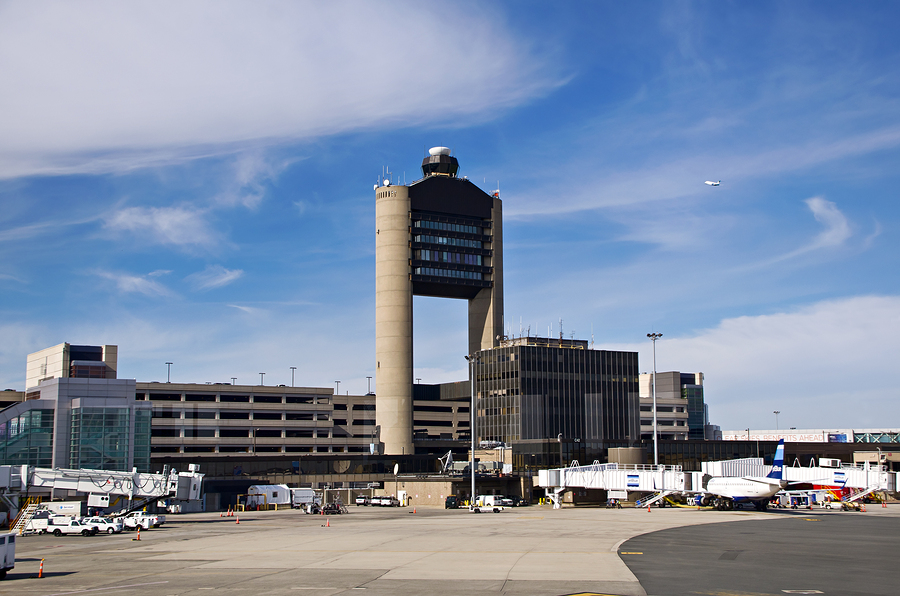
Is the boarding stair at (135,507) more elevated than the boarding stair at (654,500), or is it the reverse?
the boarding stair at (135,507)

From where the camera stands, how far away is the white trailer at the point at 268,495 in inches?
4692

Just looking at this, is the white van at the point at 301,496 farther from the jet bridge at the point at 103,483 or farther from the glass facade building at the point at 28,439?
the jet bridge at the point at 103,483

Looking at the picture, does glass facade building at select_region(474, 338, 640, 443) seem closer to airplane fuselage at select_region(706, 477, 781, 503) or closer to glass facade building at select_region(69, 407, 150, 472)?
airplane fuselage at select_region(706, 477, 781, 503)

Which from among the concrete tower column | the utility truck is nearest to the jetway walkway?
the utility truck

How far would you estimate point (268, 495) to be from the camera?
392 ft

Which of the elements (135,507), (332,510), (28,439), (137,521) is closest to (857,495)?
(332,510)

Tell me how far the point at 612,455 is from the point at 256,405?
7741 centimetres

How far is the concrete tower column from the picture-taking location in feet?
626

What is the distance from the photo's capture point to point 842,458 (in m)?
178

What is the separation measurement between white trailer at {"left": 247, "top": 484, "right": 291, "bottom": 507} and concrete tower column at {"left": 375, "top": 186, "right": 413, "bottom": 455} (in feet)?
229

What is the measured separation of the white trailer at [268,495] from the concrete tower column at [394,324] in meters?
69.7

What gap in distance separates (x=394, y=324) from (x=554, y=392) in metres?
40.7

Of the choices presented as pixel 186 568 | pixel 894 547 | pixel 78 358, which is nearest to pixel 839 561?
pixel 894 547

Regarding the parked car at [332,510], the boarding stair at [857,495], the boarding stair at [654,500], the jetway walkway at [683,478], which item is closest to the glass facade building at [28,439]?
the parked car at [332,510]
